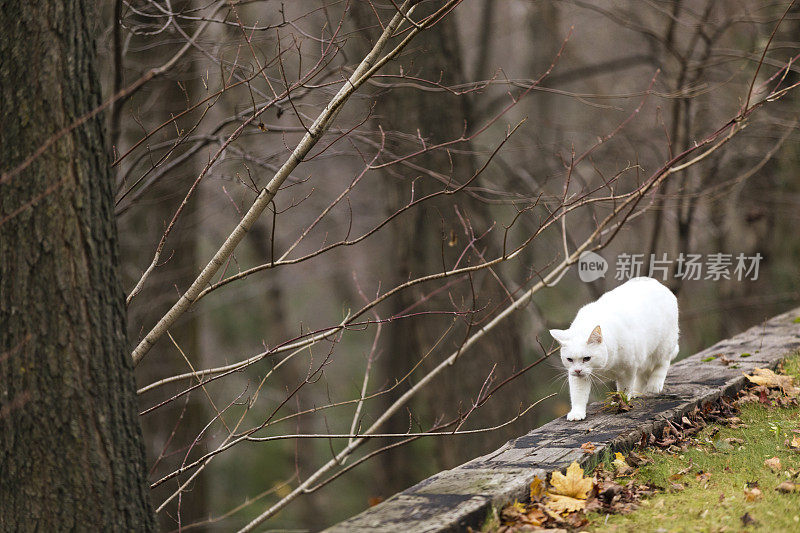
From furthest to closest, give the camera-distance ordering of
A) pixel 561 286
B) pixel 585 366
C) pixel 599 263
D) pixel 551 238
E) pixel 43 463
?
1. pixel 561 286
2. pixel 551 238
3. pixel 599 263
4. pixel 585 366
5. pixel 43 463

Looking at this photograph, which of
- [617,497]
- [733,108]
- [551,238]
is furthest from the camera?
[551,238]

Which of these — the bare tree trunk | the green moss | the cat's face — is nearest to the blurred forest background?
the bare tree trunk

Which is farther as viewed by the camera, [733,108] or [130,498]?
[733,108]

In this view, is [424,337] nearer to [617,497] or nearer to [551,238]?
[551,238]

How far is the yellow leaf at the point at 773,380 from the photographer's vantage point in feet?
16.8

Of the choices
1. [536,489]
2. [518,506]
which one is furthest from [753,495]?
[518,506]

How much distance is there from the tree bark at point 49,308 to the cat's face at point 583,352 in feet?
8.44

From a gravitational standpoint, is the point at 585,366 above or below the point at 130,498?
above

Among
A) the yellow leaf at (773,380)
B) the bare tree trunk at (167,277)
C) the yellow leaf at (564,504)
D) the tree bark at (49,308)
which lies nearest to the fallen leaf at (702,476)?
the yellow leaf at (564,504)

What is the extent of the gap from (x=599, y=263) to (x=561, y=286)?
9.00 m

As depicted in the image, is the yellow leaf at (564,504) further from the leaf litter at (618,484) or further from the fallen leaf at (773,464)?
the fallen leaf at (773,464)

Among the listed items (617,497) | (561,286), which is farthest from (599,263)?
(561,286)

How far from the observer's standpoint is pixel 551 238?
1148 cm

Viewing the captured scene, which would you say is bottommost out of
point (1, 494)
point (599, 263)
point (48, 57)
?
point (1, 494)
